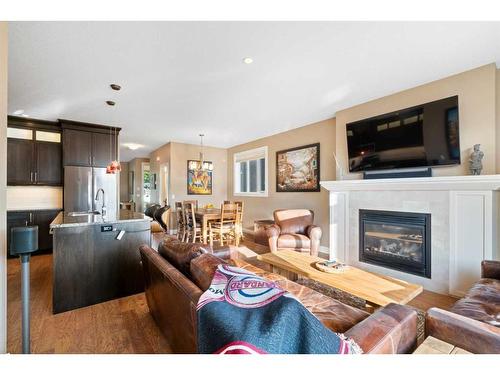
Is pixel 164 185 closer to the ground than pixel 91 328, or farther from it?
farther from it

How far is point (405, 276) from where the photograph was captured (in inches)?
115

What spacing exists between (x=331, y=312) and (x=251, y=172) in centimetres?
527

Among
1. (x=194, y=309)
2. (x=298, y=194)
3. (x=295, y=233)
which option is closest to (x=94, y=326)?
(x=194, y=309)

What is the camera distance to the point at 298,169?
15.8ft

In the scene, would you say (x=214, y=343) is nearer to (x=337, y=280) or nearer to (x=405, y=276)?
(x=337, y=280)

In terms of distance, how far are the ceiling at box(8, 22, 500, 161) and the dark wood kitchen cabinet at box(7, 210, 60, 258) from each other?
185 cm

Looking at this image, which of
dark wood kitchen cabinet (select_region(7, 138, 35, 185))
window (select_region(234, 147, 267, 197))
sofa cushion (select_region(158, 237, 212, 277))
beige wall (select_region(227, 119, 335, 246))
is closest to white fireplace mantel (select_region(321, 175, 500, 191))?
beige wall (select_region(227, 119, 335, 246))

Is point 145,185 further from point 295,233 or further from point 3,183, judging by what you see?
point 3,183

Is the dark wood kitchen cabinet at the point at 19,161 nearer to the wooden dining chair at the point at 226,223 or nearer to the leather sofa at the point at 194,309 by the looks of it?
the wooden dining chair at the point at 226,223

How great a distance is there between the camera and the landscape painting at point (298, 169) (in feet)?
14.7

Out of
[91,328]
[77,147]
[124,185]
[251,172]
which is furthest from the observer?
[124,185]

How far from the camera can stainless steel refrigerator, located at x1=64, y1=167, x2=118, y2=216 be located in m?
4.49

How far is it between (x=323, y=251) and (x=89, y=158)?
5.13 m
